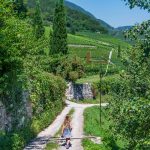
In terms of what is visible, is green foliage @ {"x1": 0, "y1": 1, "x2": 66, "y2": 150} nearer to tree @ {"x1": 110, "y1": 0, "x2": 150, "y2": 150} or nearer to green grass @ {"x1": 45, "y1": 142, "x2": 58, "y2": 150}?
green grass @ {"x1": 45, "y1": 142, "x2": 58, "y2": 150}

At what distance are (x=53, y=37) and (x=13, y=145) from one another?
4782 centimetres

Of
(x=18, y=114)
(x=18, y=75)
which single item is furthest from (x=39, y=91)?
(x=18, y=75)

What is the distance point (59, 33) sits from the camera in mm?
70312

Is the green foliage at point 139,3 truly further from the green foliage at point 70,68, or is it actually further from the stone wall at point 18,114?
the green foliage at point 70,68

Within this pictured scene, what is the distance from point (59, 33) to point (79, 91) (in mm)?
7790

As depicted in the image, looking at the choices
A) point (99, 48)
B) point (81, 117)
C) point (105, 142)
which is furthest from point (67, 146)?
point (99, 48)

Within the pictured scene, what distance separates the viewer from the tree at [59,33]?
69562 millimetres

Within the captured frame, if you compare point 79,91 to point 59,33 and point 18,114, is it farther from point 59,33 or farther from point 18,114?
point 18,114

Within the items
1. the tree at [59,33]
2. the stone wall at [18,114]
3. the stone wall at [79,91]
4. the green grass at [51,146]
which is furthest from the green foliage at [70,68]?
the green grass at [51,146]

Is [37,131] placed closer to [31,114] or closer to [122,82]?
[31,114]

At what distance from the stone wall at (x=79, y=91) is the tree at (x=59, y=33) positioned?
4.74 metres

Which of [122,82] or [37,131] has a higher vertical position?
[122,82]

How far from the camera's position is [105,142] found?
27.2 meters

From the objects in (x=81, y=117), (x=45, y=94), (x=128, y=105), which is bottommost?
(x=81, y=117)
